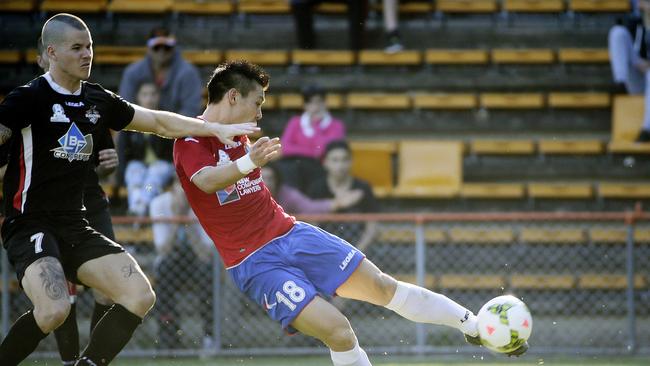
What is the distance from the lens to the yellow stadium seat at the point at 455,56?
13.1 m

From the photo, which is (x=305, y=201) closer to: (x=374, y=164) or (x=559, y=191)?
(x=374, y=164)

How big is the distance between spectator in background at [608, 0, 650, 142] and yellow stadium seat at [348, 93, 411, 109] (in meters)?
2.51

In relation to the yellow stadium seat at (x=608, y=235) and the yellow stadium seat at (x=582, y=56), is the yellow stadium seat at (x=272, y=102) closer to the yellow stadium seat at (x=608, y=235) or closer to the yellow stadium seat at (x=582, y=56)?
the yellow stadium seat at (x=582, y=56)

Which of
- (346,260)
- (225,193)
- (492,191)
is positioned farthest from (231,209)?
(492,191)

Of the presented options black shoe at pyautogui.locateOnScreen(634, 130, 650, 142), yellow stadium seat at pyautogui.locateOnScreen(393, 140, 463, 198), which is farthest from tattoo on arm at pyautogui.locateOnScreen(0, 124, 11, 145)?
black shoe at pyautogui.locateOnScreen(634, 130, 650, 142)

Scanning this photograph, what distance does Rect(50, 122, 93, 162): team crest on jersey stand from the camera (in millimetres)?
5949

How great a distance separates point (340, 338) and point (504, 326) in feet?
3.40

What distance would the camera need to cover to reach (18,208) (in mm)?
5984

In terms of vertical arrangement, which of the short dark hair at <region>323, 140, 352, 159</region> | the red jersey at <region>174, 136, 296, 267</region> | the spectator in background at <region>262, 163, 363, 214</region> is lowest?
the spectator in background at <region>262, 163, 363, 214</region>

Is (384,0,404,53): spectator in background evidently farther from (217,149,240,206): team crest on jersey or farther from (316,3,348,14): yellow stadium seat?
(217,149,240,206): team crest on jersey

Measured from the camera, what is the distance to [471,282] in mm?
10133

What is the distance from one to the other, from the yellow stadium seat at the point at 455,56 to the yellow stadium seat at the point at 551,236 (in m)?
3.53

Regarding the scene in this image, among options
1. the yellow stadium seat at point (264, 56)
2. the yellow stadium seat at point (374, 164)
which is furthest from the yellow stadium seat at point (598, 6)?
the yellow stadium seat at point (264, 56)

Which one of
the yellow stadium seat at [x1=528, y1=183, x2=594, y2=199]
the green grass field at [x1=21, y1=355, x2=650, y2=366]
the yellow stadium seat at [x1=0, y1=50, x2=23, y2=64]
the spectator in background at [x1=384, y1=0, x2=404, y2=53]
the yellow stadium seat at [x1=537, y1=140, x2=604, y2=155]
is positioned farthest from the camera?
the yellow stadium seat at [x1=0, y1=50, x2=23, y2=64]
